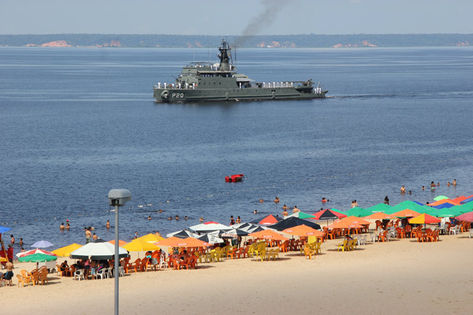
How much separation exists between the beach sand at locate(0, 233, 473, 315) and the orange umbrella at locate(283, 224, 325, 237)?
1641 mm

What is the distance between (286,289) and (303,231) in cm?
881

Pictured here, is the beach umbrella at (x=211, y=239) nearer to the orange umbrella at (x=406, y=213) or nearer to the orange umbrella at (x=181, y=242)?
the orange umbrella at (x=181, y=242)

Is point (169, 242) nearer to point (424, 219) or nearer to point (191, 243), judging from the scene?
point (191, 243)

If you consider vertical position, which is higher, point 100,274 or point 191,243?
point 191,243

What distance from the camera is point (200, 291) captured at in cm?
2902

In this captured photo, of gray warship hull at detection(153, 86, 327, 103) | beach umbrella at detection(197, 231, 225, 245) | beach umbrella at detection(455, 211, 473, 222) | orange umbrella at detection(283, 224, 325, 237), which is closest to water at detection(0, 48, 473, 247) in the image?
gray warship hull at detection(153, 86, 327, 103)

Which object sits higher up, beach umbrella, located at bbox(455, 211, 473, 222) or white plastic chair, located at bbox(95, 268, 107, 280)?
beach umbrella, located at bbox(455, 211, 473, 222)

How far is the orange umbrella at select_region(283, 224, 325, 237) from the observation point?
3747cm

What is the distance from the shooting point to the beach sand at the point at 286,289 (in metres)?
26.5

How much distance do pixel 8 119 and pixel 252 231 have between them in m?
95.7

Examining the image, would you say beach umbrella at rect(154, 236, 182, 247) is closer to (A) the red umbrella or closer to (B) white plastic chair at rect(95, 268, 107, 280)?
(B) white plastic chair at rect(95, 268, 107, 280)

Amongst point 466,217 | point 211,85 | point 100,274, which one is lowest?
point 100,274

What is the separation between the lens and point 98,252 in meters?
32.2

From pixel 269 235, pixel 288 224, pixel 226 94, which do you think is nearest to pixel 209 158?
pixel 288 224
